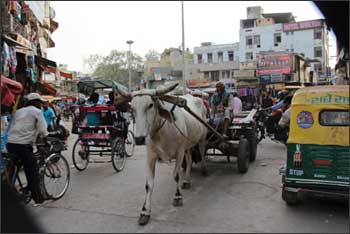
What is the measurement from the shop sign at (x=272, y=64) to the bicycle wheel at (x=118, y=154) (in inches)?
1244

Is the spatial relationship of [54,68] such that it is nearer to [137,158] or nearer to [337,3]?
[137,158]

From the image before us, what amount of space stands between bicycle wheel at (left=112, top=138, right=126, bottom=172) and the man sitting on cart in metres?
2.26

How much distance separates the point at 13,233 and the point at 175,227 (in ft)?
6.22

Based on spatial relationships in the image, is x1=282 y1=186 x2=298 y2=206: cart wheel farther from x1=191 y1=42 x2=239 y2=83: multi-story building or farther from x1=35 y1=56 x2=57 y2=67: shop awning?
x1=191 y1=42 x2=239 y2=83: multi-story building

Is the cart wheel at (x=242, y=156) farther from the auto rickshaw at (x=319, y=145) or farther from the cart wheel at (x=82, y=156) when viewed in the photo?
the cart wheel at (x=82, y=156)

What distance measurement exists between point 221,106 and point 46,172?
3973 mm

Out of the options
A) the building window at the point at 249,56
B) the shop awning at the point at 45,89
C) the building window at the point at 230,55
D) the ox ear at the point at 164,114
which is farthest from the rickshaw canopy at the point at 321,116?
the building window at the point at 230,55

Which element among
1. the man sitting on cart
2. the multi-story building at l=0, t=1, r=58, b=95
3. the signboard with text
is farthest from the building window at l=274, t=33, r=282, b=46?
the man sitting on cart

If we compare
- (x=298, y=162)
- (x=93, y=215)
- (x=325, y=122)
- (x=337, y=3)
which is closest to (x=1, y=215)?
(x=93, y=215)

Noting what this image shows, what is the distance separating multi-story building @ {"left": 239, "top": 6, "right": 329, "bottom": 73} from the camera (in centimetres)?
5097

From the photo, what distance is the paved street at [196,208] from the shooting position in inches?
182

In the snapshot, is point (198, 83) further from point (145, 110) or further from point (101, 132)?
point (145, 110)

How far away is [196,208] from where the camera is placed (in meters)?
5.34

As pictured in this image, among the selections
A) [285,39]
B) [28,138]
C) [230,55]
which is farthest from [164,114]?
[230,55]
